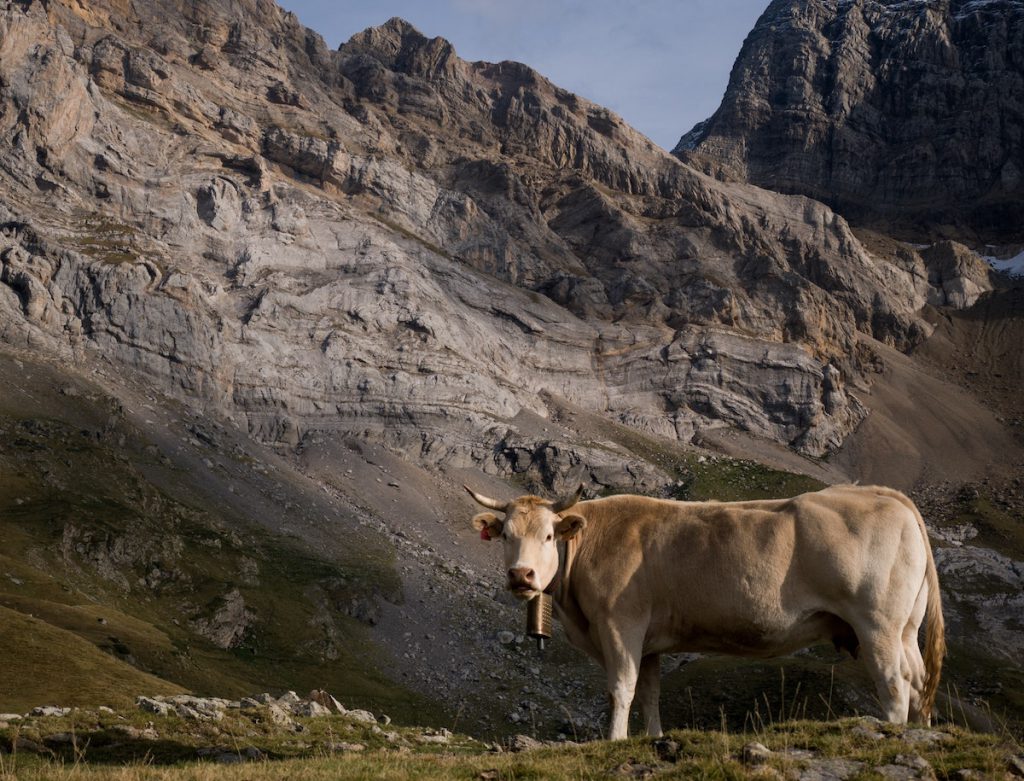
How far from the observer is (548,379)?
164m

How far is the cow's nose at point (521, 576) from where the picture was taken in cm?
1376

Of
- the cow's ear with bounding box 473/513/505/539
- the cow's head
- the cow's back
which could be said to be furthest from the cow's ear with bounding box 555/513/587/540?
the cow's ear with bounding box 473/513/505/539

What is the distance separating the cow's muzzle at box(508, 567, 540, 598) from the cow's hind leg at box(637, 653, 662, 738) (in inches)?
93.3

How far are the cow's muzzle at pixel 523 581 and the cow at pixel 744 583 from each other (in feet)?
0.06

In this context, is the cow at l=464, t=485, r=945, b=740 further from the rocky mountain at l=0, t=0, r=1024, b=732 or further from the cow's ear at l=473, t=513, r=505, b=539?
A: the rocky mountain at l=0, t=0, r=1024, b=732

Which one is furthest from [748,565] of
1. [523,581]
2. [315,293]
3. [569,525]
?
[315,293]

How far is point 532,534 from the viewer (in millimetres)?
14289

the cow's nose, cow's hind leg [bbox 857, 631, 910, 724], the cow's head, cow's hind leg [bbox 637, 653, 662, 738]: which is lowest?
cow's hind leg [bbox 637, 653, 662, 738]

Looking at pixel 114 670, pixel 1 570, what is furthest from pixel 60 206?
pixel 114 670

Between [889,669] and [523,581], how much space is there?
17.7 ft

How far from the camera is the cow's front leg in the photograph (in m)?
13.4

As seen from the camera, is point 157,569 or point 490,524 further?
point 157,569

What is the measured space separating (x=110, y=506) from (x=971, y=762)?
8090cm

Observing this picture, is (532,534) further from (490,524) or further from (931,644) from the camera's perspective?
(931,644)
